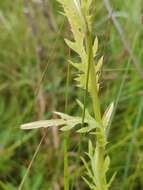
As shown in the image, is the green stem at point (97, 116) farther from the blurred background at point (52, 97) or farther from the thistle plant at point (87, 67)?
the blurred background at point (52, 97)

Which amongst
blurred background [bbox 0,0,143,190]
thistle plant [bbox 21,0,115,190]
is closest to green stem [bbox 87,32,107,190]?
thistle plant [bbox 21,0,115,190]

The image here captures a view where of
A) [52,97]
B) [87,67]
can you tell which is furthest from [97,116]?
[52,97]

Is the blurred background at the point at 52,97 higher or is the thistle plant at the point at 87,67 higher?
the thistle plant at the point at 87,67

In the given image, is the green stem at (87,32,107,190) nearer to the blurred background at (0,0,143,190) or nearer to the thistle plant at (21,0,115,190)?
the thistle plant at (21,0,115,190)

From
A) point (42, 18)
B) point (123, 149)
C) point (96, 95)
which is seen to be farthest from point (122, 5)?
point (96, 95)

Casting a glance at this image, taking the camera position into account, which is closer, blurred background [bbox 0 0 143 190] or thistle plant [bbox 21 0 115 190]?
thistle plant [bbox 21 0 115 190]

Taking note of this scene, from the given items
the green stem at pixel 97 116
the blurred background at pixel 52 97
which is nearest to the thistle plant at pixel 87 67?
the green stem at pixel 97 116

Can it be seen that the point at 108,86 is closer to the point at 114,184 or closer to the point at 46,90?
the point at 46,90

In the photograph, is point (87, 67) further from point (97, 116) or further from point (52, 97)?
point (52, 97)
